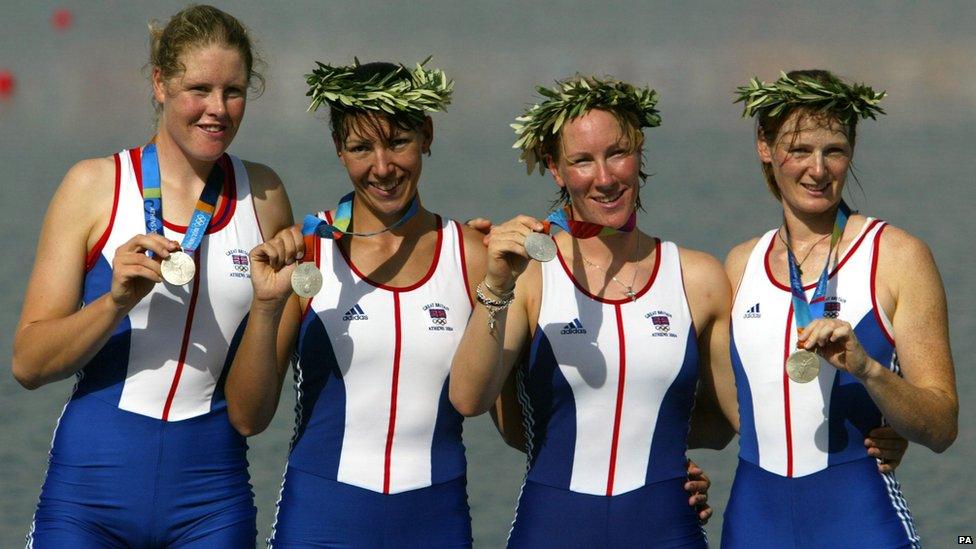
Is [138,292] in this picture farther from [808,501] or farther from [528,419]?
[808,501]

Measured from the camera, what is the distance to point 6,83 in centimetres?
3338

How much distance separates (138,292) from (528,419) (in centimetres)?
163

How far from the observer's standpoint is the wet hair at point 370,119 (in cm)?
566

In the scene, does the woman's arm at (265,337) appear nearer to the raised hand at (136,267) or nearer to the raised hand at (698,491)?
the raised hand at (136,267)

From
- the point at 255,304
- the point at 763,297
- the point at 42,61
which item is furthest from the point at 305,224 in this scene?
the point at 42,61

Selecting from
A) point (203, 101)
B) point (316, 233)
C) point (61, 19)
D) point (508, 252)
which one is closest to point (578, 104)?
point (508, 252)

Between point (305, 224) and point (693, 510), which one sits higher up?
point (305, 224)

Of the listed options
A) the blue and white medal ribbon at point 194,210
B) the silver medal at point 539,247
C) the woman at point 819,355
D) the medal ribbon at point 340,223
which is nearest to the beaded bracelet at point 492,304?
the silver medal at point 539,247

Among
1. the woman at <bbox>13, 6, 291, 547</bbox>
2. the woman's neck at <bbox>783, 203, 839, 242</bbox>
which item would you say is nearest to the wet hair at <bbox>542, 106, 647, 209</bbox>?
the woman's neck at <bbox>783, 203, 839, 242</bbox>

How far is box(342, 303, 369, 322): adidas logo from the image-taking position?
570cm

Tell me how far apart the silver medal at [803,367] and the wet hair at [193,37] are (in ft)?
7.91

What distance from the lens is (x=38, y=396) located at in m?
13.4

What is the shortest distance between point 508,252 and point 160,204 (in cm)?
144

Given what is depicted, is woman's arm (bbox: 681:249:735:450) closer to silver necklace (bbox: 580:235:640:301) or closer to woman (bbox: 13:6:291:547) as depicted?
silver necklace (bbox: 580:235:640:301)
